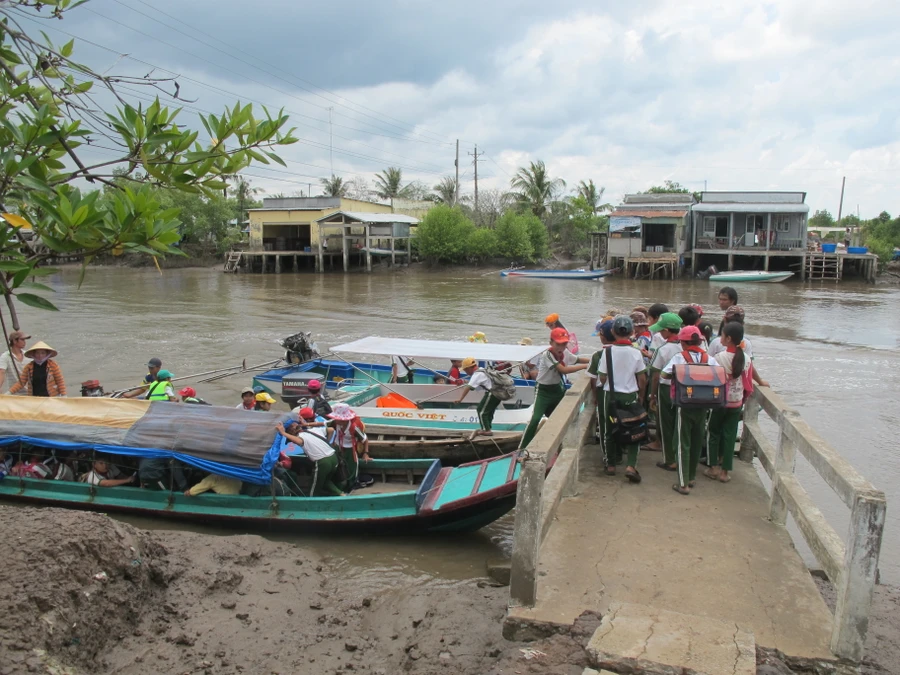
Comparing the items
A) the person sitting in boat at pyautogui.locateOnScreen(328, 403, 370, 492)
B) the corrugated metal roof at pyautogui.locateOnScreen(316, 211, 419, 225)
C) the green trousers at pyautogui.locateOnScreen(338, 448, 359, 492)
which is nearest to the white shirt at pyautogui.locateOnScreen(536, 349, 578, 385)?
the person sitting in boat at pyautogui.locateOnScreen(328, 403, 370, 492)

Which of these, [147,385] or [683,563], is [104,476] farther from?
[683,563]

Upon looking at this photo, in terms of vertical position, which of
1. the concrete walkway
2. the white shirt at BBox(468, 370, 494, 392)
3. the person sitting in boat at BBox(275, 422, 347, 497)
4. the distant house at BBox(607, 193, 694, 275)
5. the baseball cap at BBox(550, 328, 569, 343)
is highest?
the distant house at BBox(607, 193, 694, 275)

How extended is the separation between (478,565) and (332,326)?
20372 millimetres

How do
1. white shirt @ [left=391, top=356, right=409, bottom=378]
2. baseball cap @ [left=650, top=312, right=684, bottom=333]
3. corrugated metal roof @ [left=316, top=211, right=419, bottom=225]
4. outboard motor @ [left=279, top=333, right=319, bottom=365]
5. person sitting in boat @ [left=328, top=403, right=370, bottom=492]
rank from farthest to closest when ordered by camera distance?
corrugated metal roof @ [left=316, top=211, right=419, bottom=225], outboard motor @ [left=279, top=333, right=319, bottom=365], white shirt @ [left=391, top=356, right=409, bottom=378], person sitting in boat @ [left=328, top=403, right=370, bottom=492], baseball cap @ [left=650, top=312, right=684, bottom=333]

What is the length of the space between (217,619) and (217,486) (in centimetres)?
314

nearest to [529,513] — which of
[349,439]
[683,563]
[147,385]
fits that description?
[683,563]

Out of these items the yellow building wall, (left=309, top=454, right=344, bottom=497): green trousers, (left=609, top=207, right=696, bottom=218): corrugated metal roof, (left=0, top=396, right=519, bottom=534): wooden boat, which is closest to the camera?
(left=0, top=396, right=519, bottom=534): wooden boat

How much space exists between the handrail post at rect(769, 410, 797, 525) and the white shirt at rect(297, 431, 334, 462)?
4.98 m

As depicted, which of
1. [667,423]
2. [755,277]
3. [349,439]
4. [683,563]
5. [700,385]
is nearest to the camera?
[683,563]

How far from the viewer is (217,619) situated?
5.57 m

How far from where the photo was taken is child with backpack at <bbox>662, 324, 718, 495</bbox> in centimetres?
548

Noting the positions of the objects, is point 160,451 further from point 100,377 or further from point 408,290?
point 408,290

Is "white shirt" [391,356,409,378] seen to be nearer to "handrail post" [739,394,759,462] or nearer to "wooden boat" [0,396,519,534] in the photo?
"wooden boat" [0,396,519,534]

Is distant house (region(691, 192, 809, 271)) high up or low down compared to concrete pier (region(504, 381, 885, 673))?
up
